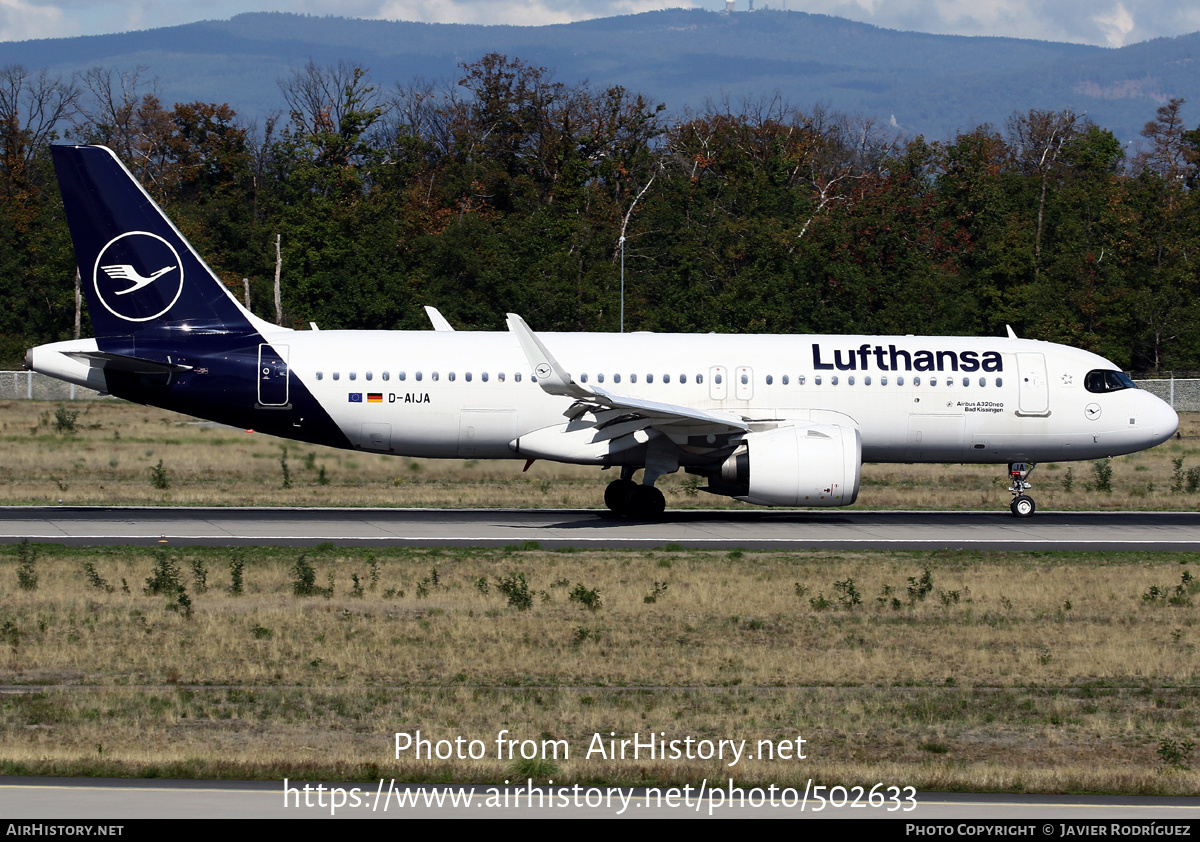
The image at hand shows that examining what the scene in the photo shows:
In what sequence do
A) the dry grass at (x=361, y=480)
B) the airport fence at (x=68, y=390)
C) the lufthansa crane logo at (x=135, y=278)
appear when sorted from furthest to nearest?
the airport fence at (x=68, y=390)
the dry grass at (x=361, y=480)
the lufthansa crane logo at (x=135, y=278)

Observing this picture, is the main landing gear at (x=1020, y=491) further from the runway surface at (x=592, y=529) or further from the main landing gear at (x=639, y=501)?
the main landing gear at (x=639, y=501)

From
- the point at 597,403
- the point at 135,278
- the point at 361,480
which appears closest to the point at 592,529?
the point at 597,403

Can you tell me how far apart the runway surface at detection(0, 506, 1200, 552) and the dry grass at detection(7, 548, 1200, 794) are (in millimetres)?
2333

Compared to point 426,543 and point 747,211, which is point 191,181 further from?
point 426,543

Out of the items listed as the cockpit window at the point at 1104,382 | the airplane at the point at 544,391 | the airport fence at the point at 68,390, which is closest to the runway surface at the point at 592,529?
the airplane at the point at 544,391

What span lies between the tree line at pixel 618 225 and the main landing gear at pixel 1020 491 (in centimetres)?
3185

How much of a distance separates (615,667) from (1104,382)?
19.5m

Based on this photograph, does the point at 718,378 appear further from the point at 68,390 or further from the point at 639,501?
the point at 68,390

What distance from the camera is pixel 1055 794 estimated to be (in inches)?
430

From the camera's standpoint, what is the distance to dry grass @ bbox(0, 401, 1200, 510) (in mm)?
32688

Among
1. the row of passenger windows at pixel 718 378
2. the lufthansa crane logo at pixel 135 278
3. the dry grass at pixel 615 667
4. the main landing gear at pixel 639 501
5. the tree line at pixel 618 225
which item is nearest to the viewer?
the dry grass at pixel 615 667

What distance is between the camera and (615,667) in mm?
15617

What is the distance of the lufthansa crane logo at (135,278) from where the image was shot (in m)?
28.5

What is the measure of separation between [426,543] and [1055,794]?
1572cm
